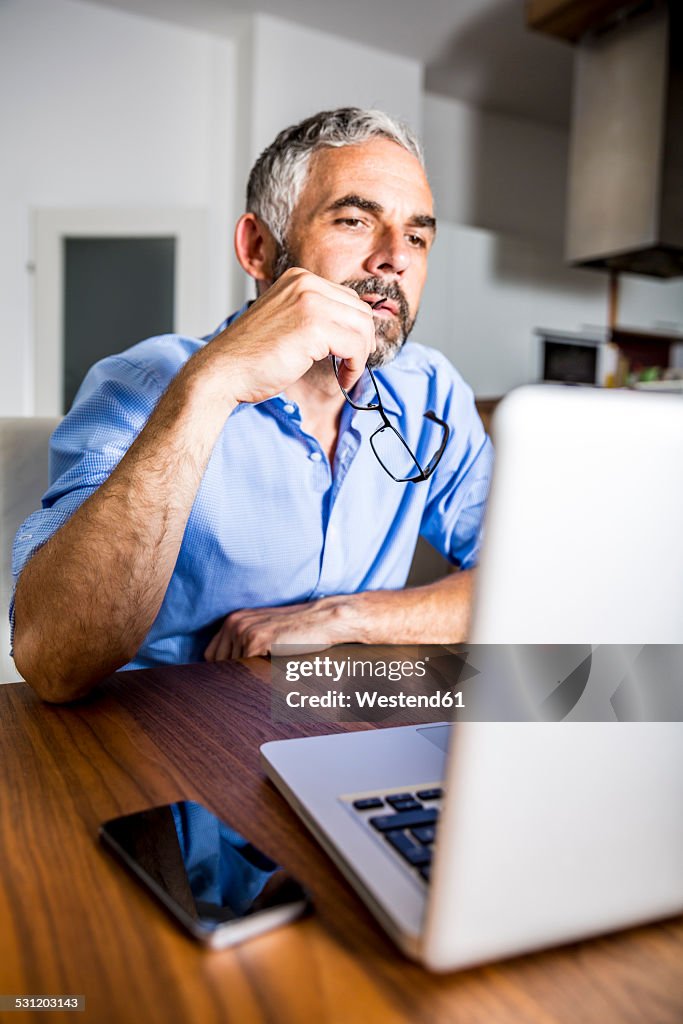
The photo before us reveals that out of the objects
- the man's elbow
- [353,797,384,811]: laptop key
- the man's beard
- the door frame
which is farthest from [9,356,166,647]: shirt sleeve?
the door frame

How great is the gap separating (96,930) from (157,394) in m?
0.80

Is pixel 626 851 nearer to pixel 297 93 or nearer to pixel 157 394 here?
pixel 157 394

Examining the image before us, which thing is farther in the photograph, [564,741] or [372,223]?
[372,223]

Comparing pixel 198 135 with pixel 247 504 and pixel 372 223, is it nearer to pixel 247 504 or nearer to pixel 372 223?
pixel 372 223

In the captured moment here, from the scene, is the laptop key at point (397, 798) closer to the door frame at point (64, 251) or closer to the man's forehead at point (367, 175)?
the man's forehead at point (367, 175)

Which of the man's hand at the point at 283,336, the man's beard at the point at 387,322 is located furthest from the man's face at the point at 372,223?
the man's hand at the point at 283,336

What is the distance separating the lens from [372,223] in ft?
4.26

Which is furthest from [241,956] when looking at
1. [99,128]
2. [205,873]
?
[99,128]

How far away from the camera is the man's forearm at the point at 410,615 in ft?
3.26

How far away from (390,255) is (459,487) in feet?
1.32

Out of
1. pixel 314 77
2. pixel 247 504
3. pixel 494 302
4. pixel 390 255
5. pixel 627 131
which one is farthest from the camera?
pixel 494 302

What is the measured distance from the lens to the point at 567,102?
15.4 feet

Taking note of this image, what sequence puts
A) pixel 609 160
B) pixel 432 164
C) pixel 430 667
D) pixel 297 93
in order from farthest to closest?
pixel 432 164, pixel 297 93, pixel 609 160, pixel 430 667

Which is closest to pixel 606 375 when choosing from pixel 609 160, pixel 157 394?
pixel 609 160
